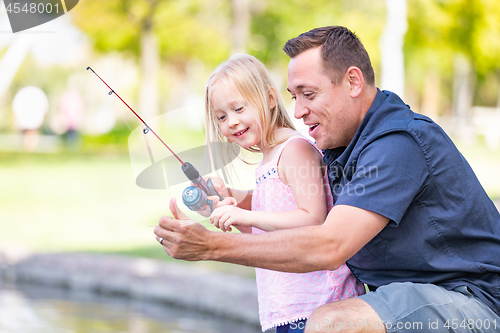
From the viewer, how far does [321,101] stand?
2311mm

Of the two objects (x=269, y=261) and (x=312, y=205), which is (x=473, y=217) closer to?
(x=312, y=205)

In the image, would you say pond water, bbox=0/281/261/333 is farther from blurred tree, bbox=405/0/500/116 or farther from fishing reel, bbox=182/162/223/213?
blurred tree, bbox=405/0/500/116

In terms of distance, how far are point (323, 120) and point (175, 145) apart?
59cm

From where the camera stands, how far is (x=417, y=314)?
2098 mm

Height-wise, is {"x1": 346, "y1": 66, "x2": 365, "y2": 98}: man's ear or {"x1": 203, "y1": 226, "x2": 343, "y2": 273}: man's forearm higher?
{"x1": 346, "y1": 66, "x2": 365, "y2": 98}: man's ear

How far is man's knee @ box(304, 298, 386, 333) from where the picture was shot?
2066mm

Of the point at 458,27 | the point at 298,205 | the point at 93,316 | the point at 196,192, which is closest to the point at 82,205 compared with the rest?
the point at 93,316

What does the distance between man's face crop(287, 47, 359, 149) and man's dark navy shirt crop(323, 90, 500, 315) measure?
99 mm

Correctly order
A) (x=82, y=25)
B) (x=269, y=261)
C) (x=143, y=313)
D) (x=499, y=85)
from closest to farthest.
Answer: (x=269, y=261) → (x=143, y=313) → (x=82, y=25) → (x=499, y=85)

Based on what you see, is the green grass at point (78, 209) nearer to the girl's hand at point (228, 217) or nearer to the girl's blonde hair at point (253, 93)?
the girl's hand at point (228, 217)

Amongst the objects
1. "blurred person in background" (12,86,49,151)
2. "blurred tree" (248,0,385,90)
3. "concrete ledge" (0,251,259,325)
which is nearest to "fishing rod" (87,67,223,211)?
"concrete ledge" (0,251,259,325)

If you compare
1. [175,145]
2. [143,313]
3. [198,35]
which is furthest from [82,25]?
[175,145]

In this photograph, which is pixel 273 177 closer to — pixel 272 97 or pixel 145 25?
pixel 272 97

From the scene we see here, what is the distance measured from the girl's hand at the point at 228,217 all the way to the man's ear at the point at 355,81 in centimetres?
61
